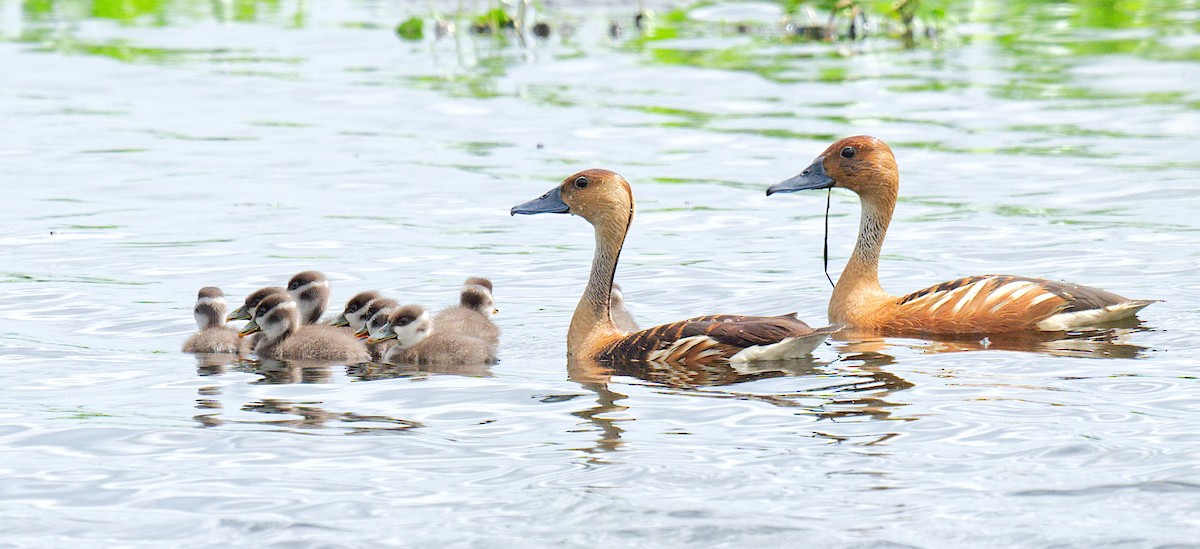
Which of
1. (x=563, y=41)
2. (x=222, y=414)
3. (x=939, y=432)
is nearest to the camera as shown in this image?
(x=939, y=432)

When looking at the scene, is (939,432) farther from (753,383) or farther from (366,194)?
(366,194)

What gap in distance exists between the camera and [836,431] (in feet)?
27.4

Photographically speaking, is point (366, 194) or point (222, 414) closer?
point (222, 414)

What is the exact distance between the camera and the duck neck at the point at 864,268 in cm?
1148

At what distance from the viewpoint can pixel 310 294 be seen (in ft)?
37.3

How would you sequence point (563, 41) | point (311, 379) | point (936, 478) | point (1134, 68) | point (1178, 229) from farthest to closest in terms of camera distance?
point (563, 41) → point (1134, 68) → point (1178, 229) → point (311, 379) → point (936, 478)

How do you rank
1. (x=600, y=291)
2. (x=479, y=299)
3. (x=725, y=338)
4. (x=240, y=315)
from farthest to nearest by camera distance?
(x=479, y=299), (x=240, y=315), (x=600, y=291), (x=725, y=338)

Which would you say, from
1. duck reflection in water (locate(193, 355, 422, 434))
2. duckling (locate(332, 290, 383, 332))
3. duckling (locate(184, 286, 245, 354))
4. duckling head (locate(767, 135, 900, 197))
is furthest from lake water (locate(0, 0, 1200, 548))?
duckling head (locate(767, 135, 900, 197))

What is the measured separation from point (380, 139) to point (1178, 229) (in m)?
8.69

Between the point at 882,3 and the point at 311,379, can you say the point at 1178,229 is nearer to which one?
the point at 311,379

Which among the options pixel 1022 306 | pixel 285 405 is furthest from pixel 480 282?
pixel 1022 306

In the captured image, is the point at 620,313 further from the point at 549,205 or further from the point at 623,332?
the point at 549,205

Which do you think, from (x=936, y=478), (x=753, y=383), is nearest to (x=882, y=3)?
(x=753, y=383)

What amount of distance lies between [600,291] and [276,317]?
1945 mm
